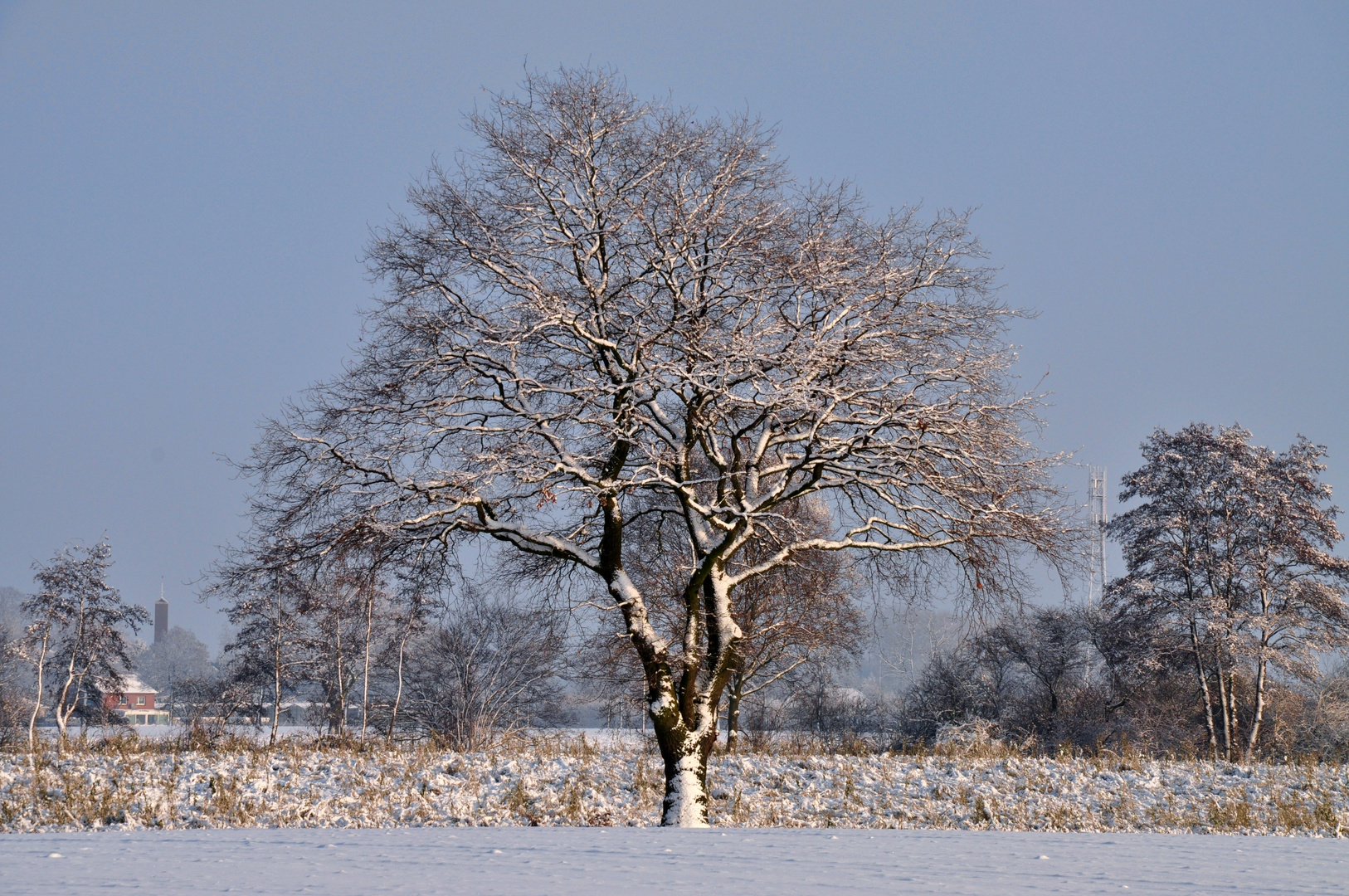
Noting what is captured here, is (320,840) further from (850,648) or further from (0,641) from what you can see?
(0,641)

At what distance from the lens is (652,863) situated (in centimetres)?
578

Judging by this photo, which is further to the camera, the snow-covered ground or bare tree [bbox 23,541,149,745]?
bare tree [bbox 23,541,149,745]

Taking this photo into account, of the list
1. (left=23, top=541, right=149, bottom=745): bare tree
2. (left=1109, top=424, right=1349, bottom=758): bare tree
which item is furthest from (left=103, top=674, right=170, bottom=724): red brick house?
(left=1109, top=424, right=1349, bottom=758): bare tree

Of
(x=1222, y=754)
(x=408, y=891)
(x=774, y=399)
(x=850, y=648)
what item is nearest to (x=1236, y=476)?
(x=1222, y=754)

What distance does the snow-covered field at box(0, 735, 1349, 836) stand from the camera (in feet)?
35.3

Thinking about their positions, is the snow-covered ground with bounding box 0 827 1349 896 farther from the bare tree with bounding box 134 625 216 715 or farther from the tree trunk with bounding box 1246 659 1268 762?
the bare tree with bounding box 134 625 216 715

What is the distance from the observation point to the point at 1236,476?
95.5 feet

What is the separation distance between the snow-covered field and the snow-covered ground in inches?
129

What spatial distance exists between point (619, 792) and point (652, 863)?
7.17m

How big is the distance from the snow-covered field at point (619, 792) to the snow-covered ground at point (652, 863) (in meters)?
3.27

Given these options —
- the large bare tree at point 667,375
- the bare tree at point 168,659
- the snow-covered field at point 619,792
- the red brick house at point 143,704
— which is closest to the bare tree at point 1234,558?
the snow-covered field at point 619,792

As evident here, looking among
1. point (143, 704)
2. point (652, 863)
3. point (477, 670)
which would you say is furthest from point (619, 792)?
point (143, 704)

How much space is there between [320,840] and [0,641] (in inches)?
2234

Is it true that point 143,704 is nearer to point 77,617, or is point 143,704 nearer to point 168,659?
point 168,659
